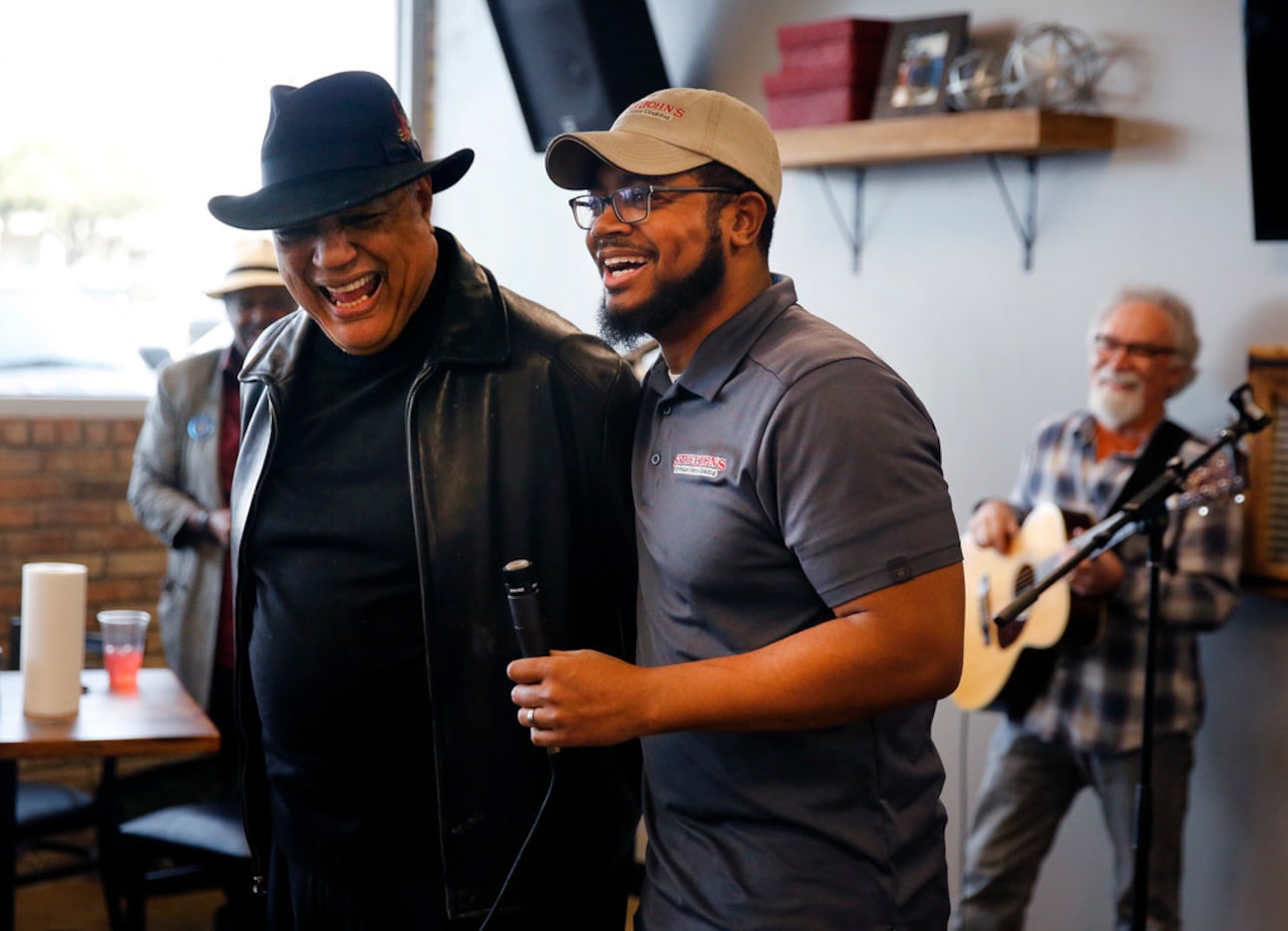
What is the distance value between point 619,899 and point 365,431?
715mm

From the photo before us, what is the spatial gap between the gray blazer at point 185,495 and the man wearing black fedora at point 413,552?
2.01 m

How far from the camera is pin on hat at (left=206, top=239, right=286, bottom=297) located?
3896mm

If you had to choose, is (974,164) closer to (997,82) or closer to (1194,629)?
(997,82)

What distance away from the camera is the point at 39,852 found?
4.76 metres

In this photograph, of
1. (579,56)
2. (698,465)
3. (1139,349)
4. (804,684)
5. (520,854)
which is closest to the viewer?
(804,684)

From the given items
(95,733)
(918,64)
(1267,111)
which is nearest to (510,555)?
(95,733)

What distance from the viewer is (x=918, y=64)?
366cm

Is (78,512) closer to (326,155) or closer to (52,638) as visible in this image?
(52,638)

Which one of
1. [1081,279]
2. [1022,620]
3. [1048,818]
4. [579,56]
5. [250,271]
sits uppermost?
[579,56]

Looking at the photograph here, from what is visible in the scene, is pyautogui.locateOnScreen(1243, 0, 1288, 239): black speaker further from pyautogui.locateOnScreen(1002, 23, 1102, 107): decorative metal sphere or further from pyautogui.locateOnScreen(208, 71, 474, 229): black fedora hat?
pyautogui.locateOnScreen(208, 71, 474, 229): black fedora hat

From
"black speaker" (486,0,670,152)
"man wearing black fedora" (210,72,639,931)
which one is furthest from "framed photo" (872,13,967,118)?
"man wearing black fedora" (210,72,639,931)

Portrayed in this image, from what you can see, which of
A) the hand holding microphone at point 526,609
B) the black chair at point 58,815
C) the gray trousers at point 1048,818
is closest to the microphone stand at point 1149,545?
the gray trousers at point 1048,818

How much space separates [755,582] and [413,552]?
1.84 feet

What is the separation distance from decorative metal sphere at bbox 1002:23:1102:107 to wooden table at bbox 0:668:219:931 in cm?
229
